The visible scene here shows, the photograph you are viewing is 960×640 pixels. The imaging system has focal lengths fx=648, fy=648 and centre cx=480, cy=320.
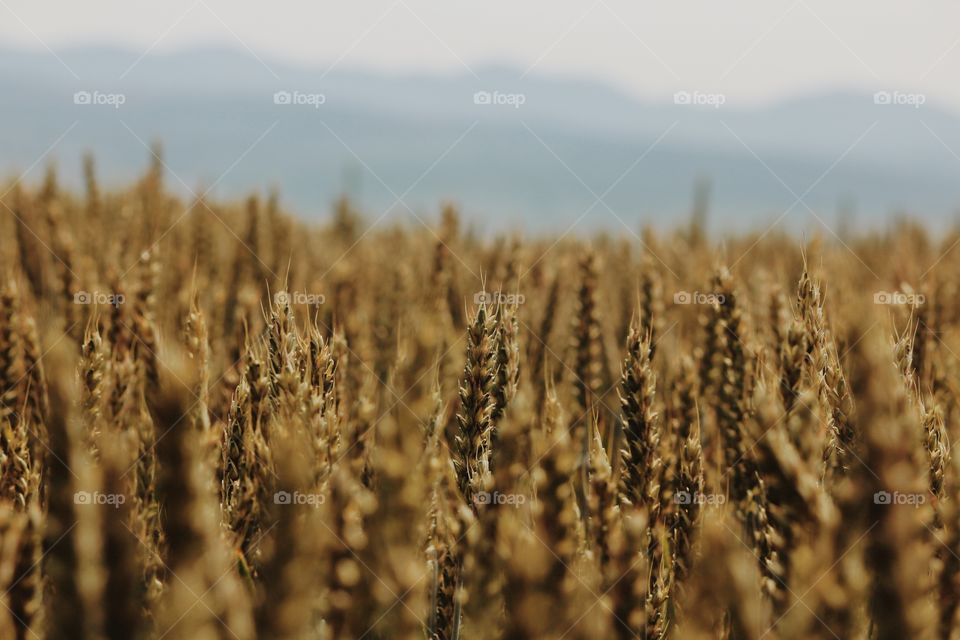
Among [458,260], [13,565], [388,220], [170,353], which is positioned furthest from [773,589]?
[388,220]

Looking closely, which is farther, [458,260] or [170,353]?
[458,260]

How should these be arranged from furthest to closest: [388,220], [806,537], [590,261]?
[388,220], [590,261], [806,537]

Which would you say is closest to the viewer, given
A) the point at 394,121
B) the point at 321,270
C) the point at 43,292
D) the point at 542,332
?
the point at 542,332

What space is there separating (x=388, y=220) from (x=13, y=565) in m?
5.95

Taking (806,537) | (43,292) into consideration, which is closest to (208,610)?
(806,537)

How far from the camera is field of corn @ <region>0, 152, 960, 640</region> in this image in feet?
2.82

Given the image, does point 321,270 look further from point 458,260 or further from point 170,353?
point 170,353

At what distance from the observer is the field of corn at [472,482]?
0.86 m

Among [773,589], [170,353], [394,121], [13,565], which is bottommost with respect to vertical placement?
[773,589]

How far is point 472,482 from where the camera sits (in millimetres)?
1254

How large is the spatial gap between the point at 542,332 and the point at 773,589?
1771mm

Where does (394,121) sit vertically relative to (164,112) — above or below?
above

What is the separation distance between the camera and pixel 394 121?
19825 centimetres

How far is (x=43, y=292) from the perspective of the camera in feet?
9.96
